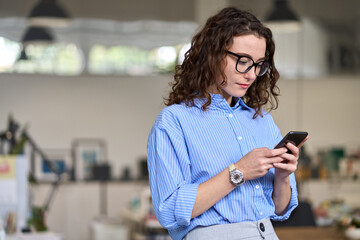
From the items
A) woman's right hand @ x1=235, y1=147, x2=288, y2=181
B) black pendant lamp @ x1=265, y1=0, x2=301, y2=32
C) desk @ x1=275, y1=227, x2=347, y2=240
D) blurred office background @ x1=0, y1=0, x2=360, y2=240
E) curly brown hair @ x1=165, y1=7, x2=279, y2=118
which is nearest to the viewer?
woman's right hand @ x1=235, y1=147, x2=288, y2=181

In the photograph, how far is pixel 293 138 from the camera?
61.0 inches

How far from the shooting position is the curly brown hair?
5.27 ft

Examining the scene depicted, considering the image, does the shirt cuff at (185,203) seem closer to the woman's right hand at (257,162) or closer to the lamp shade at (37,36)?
the woman's right hand at (257,162)

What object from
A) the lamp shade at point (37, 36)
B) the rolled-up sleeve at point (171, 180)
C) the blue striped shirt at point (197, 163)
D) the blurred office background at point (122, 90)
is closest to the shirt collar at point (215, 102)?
the blue striped shirt at point (197, 163)

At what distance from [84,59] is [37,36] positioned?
2.06 feet

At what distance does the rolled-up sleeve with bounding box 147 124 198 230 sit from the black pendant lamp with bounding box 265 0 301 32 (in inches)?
240

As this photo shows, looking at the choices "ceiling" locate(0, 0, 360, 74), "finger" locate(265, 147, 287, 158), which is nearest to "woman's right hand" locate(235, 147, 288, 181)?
"finger" locate(265, 147, 287, 158)

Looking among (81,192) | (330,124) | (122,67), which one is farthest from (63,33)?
(330,124)

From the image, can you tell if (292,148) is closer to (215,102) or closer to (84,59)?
(215,102)

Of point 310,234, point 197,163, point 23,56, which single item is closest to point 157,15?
point 23,56

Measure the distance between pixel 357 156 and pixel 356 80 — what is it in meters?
0.99

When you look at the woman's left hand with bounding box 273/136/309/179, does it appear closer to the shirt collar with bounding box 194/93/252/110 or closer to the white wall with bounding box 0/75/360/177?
the shirt collar with bounding box 194/93/252/110

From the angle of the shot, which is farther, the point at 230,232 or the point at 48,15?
the point at 48,15

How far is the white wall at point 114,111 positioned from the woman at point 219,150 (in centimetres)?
604
